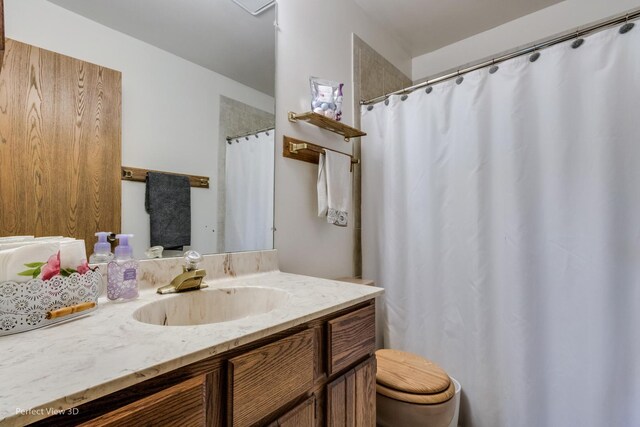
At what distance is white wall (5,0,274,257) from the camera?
80cm

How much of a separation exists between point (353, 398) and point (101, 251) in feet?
2.71

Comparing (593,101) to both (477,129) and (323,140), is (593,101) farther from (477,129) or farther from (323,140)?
(323,140)

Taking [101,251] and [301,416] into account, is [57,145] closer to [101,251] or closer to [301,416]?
[101,251]

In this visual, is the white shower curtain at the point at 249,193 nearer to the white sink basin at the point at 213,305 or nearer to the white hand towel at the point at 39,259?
the white sink basin at the point at 213,305

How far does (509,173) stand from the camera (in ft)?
4.41

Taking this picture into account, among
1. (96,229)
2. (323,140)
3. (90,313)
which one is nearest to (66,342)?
(90,313)

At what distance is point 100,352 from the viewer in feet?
1.67

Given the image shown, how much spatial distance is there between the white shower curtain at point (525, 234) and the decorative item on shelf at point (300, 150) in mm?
495

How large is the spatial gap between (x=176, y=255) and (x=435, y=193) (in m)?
1.23

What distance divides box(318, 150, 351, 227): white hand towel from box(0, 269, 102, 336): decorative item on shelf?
0.92 m

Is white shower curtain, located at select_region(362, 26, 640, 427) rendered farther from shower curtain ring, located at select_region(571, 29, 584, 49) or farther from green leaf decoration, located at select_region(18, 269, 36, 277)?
green leaf decoration, located at select_region(18, 269, 36, 277)

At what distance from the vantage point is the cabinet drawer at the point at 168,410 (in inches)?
16.7

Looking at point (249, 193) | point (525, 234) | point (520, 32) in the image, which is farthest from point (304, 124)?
point (520, 32)

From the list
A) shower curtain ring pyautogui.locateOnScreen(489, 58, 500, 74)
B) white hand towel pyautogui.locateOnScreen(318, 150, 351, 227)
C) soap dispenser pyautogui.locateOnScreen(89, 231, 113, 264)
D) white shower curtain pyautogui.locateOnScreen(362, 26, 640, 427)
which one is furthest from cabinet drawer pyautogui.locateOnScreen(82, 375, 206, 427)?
shower curtain ring pyautogui.locateOnScreen(489, 58, 500, 74)
